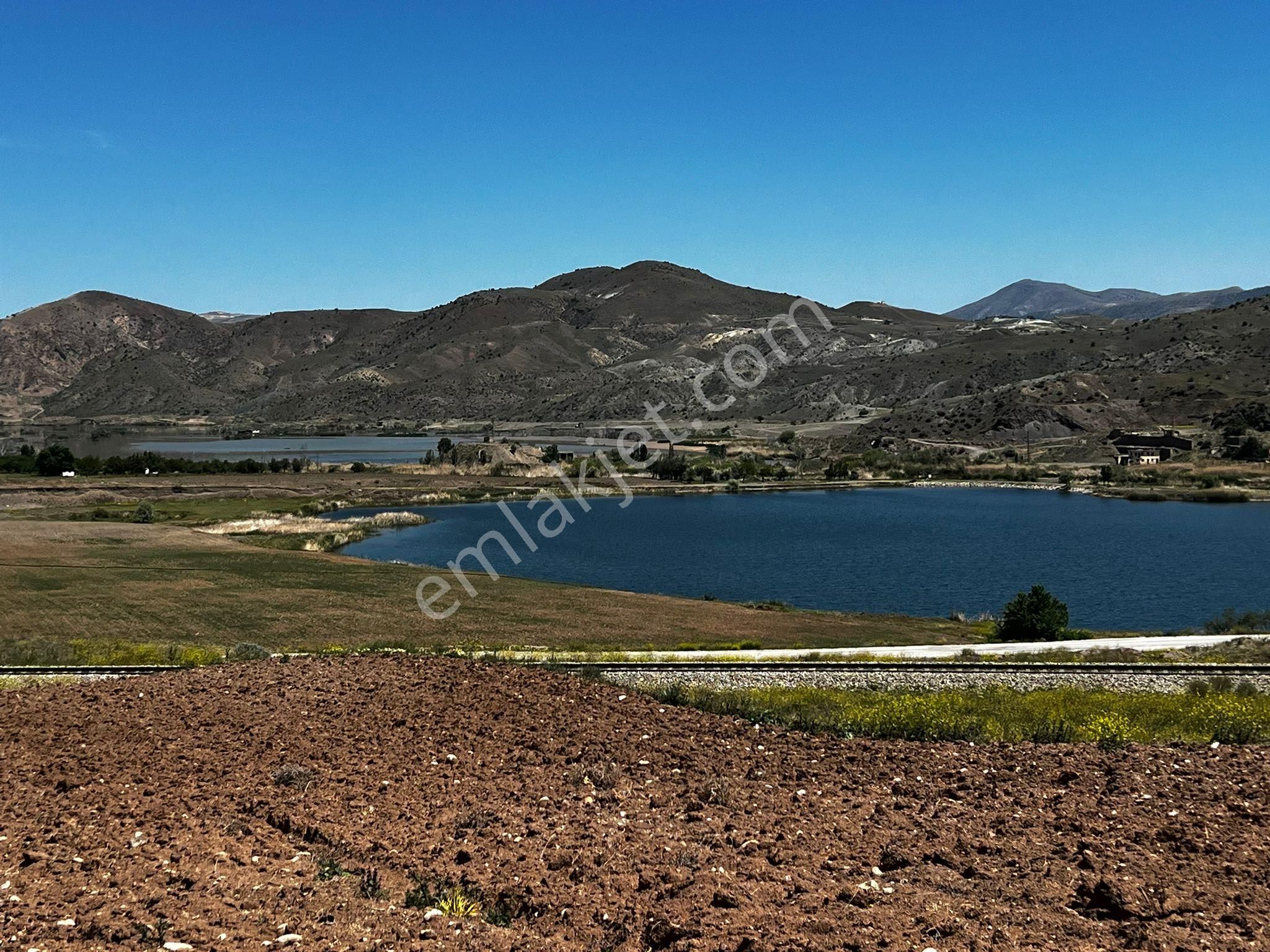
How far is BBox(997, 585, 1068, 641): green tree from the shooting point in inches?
1244

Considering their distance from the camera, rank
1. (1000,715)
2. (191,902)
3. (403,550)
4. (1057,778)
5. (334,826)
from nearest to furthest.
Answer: (191,902), (334,826), (1057,778), (1000,715), (403,550)

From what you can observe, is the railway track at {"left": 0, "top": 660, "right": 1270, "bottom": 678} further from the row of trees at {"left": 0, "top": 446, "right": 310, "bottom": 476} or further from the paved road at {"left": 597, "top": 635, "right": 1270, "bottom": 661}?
the row of trees at {"left": 0, "top": 446, "right": 310, "bottom": 476}

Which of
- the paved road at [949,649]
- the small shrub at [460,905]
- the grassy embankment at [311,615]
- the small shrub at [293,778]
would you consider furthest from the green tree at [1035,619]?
the small shrub at [460,905]

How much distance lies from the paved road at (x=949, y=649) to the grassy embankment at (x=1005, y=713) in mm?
4811

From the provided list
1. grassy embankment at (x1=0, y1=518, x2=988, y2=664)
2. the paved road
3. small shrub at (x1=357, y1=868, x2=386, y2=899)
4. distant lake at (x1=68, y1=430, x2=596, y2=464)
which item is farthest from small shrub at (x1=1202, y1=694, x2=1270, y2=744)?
distant lake at (x1=68, y1=430, x2=596, y2=464)

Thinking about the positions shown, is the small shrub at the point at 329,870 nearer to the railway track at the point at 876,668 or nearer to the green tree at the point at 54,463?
the railway track at the point at 876,668

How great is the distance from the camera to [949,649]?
27.8m

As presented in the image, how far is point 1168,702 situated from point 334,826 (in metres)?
15.4

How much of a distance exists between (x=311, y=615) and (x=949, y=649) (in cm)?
2011

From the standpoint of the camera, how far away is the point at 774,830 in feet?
34.8

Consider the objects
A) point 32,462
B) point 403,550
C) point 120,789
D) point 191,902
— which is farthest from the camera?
point 32,462

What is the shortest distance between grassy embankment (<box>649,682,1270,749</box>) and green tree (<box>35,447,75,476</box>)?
104 meters

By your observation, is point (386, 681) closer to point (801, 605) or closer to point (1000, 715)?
point (1000, 715)

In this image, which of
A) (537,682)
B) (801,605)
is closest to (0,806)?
(537,682)
